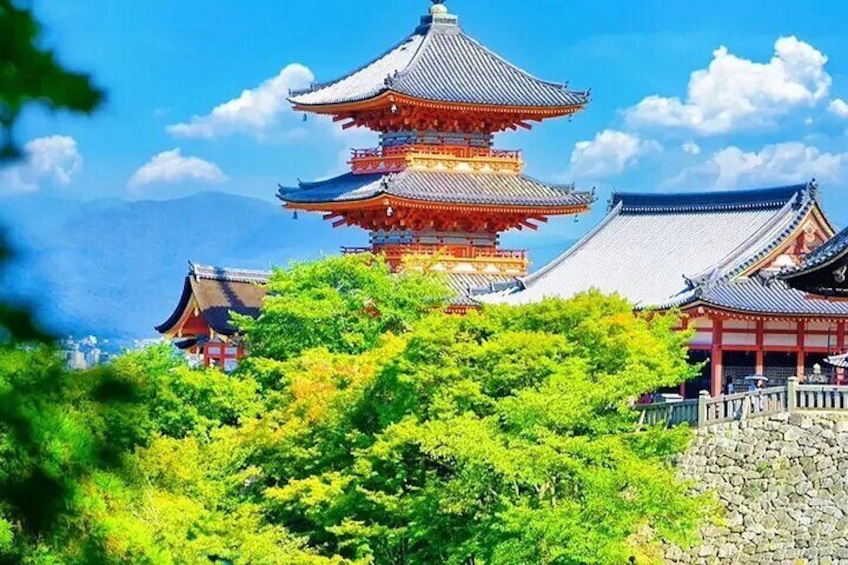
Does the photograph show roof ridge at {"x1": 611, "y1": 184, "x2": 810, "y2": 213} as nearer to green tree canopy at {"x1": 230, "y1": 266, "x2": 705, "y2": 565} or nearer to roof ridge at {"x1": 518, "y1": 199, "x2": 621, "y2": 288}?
roof ridge at {"x1": 518, "y1": 199, "x2": 621, "y2": 288}

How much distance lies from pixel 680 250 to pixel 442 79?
8.43m

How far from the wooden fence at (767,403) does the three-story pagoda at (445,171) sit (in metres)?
12.1

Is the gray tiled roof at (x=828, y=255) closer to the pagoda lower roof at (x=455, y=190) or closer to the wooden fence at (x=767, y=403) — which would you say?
the wooden fence at (x=767, y=403)

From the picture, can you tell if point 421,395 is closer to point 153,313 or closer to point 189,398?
point 189,398

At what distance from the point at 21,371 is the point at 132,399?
7.04m

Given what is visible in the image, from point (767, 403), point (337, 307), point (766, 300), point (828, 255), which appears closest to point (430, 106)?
point (337, 307)

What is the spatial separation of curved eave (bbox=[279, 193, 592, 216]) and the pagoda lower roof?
0.05m

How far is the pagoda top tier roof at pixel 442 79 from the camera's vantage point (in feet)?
136

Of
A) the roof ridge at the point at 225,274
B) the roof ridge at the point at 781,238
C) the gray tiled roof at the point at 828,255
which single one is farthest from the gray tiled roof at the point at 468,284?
the gray tiled roof at the point at 828,255

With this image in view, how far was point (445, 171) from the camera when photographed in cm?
4138

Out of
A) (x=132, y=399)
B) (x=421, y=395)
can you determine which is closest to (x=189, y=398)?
(x=421, y=395)

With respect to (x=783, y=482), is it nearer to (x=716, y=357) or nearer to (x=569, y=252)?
(x=716, y=357)

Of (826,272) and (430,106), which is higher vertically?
(430,106)

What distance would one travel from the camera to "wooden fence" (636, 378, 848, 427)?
27.4 m
